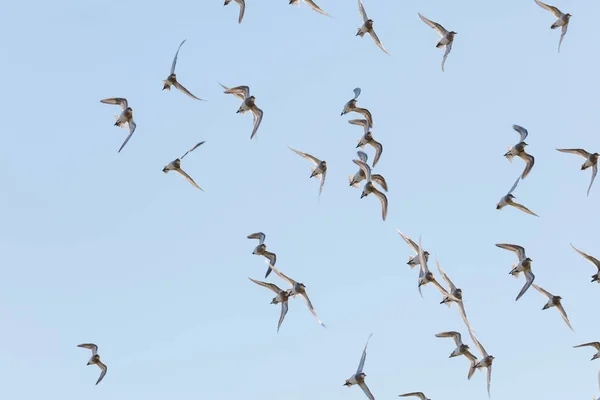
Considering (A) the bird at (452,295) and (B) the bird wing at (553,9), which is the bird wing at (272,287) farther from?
(B) the bird wing at (553,9)

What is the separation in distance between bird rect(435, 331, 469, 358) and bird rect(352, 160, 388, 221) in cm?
497

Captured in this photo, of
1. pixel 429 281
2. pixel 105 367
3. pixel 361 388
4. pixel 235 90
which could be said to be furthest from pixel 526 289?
pixel 105 367

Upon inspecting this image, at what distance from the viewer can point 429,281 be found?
155ft

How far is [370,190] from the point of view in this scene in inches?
1918

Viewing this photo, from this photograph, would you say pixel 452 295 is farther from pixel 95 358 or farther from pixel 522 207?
pixel 95 358

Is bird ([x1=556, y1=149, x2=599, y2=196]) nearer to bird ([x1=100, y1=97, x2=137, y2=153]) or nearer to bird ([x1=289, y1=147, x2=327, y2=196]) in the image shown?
bird ([x1=289, y1=147, x2=327, y2=196])

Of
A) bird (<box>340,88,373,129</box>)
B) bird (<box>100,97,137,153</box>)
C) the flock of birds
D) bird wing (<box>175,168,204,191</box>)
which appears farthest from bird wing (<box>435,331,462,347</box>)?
bird (<box>100,97,137,153</box>)

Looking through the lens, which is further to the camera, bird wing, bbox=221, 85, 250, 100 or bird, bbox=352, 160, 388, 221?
bird wing, bbox=221, 85, 250, 100

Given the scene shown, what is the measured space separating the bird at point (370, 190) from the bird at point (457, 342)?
4972 millimetres

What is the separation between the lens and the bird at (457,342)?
49094 mm

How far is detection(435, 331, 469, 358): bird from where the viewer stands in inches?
1933

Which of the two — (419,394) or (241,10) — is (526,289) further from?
(241,10)

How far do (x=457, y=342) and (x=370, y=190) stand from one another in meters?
6.62

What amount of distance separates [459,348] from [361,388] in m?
4.76
